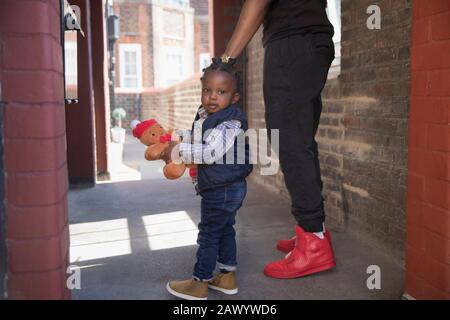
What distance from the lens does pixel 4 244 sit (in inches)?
69.2

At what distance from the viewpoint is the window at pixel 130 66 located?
25.0 metres

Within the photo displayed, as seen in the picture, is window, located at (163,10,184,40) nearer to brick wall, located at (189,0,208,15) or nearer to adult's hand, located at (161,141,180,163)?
brick wall, located at (189,0,208,15)

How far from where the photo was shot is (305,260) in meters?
2.56

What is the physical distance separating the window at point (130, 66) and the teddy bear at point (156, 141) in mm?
23474

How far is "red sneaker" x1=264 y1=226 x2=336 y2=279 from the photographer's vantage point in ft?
8.34

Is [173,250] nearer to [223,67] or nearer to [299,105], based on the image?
[299,105]

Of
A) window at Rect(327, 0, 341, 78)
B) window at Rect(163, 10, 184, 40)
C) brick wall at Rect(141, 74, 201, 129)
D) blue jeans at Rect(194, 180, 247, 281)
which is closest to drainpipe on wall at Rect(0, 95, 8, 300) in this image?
blue jeans at Rect(194, 180, 247, 281)

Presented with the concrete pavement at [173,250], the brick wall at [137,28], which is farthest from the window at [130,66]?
the concrete pavement at [173,250]

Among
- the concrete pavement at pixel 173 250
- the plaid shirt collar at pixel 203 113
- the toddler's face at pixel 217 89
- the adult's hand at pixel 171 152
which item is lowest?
the concrete pavement at pixel 173 250

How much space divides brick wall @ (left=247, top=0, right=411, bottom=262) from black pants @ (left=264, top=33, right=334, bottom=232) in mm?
496

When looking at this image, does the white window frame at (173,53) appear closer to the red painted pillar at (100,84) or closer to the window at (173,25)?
the window at (173,25)

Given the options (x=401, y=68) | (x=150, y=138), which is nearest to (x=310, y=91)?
(x=401, y=68)
